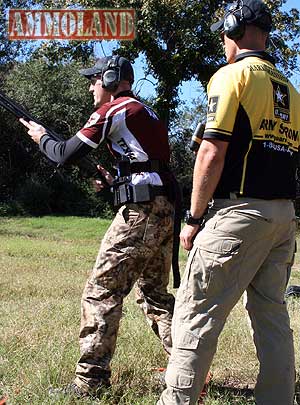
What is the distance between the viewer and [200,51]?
2039 cm

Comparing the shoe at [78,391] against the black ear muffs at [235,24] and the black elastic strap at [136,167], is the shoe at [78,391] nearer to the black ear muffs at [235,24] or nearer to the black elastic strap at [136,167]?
the black elastic strap at [136,167]

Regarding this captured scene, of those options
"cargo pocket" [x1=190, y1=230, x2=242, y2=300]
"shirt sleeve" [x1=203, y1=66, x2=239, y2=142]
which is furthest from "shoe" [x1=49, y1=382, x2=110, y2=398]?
"shirt sleeve" [x1=203, y1=66, x2=239, y2=142]

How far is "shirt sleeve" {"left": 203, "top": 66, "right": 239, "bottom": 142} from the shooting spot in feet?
9.16

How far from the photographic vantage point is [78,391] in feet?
11.4

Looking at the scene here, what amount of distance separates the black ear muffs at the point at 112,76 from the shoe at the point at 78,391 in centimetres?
187

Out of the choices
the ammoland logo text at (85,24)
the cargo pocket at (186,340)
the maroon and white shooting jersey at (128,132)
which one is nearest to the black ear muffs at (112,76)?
the maroon and white shooting jersey at (128,132)

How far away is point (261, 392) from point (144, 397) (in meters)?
0.78

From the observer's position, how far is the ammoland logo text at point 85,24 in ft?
63.9

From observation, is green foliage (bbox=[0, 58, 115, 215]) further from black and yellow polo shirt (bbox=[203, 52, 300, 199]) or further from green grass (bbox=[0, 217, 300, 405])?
black and yellow polo shirt (bbox=[203, 52, 300, 199])

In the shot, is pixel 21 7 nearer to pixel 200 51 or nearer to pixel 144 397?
pixel 200 51

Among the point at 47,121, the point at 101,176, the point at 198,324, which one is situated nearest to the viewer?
the point at 198,324

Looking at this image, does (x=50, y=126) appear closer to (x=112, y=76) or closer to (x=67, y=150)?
(x=112, y=76)

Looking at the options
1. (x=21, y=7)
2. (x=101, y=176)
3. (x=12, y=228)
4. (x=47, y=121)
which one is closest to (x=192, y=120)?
(x=47, y=121)

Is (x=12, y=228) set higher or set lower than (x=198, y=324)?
lower
